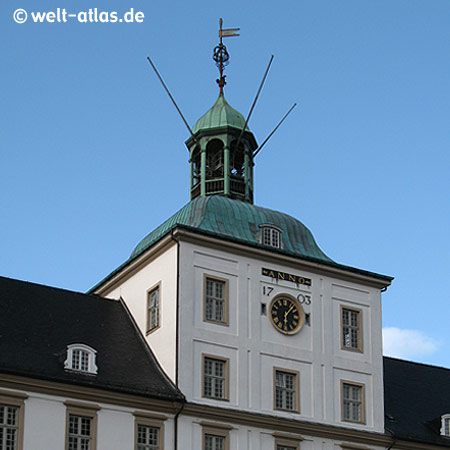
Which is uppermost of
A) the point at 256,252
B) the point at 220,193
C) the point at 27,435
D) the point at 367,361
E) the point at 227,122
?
the point at 227,122

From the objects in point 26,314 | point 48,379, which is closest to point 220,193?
A: point 26,314

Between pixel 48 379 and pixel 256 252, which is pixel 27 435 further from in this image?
pixel 256 252

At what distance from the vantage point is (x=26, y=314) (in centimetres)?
4341

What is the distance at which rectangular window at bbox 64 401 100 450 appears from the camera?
39.0 m

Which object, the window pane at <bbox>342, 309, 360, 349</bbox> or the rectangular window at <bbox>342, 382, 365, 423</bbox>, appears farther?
the window pane at <bbox>342, 309, 360, 349</bbox>

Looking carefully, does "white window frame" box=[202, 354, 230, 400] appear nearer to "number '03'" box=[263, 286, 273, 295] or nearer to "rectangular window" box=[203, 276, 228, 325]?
"rectangular window" box=[203, 276, 228, 325]

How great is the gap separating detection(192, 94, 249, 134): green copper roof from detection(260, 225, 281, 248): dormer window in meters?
6.60

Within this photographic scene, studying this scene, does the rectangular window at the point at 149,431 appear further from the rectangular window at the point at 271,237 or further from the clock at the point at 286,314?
the rectangular window at the point at 271,237

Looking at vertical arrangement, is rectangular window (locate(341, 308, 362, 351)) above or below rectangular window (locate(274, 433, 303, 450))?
above

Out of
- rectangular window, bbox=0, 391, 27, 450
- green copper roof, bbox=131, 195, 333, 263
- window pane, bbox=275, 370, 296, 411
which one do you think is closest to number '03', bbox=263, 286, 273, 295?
green copper roof, bbox=131, 195, 333, 263

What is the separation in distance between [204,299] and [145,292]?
3.12 m

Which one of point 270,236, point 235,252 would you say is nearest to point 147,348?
A: point 235,252

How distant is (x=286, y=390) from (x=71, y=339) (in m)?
8.62

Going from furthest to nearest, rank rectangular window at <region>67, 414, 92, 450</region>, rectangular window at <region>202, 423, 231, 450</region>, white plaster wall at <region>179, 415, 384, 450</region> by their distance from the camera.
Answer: rectangular window at <region>202, 423, 231, 450</region> → white plaster wall at <region>179, 415, 384, 450</region> → rectangular window at <region>67, 414, 92, 450</region>
